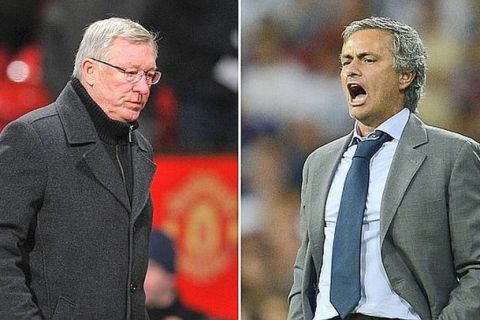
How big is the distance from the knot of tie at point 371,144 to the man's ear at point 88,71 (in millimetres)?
641

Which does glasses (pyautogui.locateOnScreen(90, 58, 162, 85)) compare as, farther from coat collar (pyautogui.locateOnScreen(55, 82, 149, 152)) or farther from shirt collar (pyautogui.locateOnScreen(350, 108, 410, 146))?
shirt collar (pyautogui.locateOnScreen(350, 108, 410, 146))

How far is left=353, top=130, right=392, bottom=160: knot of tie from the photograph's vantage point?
6.82ft

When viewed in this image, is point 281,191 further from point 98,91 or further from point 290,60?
point 98,91

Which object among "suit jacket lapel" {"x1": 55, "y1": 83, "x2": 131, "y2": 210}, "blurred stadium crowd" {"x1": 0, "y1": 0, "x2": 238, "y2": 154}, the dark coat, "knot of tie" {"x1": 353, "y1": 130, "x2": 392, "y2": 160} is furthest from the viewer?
"blurred stadium crowd" {"x1": 0, "y1": 0, "x2": 238, "y2": 154}

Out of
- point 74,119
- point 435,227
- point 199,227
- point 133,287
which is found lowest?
point 199,227

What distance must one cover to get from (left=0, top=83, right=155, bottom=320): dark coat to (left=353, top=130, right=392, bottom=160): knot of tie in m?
0.53

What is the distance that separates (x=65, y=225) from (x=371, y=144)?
74cm

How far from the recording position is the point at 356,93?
2.14 metres

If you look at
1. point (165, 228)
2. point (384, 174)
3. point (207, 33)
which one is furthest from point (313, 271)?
point (207, 33)

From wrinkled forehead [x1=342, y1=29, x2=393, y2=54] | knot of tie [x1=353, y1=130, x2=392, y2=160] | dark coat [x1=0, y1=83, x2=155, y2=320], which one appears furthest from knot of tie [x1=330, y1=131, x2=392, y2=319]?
dark coat [x1=0, y1=83, x2=155, y2=320]

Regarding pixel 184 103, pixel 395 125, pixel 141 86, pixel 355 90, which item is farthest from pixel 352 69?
pixel 184 103

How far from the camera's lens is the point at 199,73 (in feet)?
9.30

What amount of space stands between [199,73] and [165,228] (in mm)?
510

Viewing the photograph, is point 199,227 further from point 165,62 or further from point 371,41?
point 371,41
